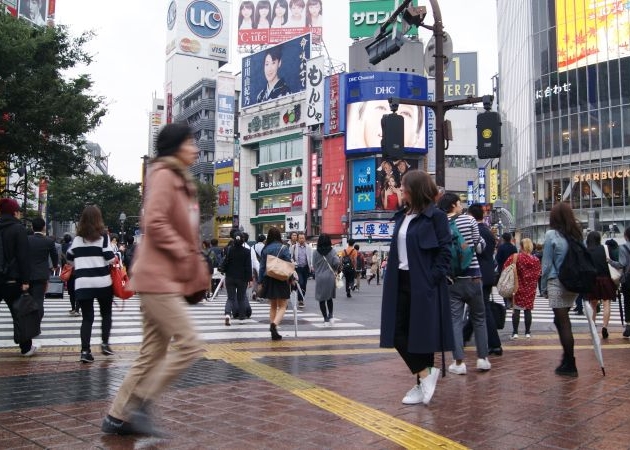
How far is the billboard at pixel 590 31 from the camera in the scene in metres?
40.8

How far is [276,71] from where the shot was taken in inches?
2571

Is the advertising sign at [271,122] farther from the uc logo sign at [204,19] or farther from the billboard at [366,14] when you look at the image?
the uc logo sign at [204,19]

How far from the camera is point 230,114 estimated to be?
79.2 meters

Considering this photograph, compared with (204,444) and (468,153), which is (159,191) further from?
(468,153)

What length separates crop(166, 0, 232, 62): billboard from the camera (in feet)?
327

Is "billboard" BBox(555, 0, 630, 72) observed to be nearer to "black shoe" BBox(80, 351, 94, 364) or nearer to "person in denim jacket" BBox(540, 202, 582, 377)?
"person in denim jacket" BBox(540, 202, 582, 377)

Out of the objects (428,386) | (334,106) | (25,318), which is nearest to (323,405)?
(428,386)

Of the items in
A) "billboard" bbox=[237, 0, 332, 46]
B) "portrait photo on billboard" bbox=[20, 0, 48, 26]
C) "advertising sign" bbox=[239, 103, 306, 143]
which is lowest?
"advertising sign" bbox=[239, 103, 306, 143]

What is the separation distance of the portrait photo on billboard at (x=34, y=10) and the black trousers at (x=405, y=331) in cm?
4883

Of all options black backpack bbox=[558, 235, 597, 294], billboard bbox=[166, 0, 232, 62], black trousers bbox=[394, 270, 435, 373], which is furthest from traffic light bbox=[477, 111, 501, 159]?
billboard bbox=[166, 0, 232, 62]

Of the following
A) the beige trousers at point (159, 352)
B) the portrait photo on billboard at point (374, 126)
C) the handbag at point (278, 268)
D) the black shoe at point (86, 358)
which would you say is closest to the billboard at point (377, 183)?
the portrait photo on billboard at point (374, 126)

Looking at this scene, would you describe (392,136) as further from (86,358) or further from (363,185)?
(363,185)

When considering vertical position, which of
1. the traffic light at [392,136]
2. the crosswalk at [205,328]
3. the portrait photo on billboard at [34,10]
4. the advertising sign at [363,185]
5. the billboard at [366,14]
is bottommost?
the crosswalk at [205,328]

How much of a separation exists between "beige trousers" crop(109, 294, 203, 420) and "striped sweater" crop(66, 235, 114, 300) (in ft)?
9.77
